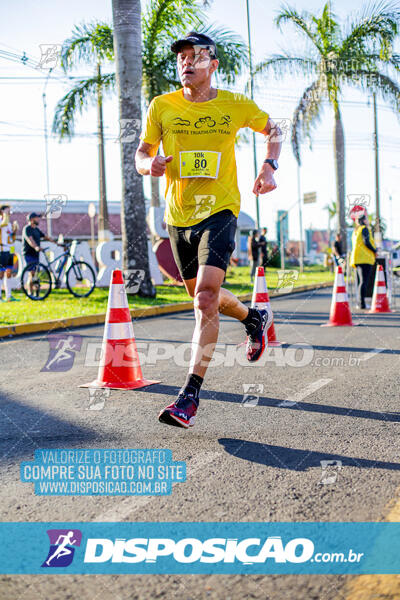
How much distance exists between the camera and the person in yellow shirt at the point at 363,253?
11.2 meters

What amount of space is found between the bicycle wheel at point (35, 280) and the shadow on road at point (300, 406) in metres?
8.39

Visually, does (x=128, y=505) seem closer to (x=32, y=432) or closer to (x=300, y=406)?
(x=32, y=432)

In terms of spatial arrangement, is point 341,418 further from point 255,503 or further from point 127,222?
point 127,222

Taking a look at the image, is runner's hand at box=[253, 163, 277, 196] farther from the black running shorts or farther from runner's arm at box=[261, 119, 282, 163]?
the black running shorts

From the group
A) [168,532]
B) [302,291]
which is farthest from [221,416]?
Result: [302,291]

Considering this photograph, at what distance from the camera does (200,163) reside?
3.79 meters

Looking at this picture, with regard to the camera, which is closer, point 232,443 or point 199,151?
point 232,443

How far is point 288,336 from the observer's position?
7.94m

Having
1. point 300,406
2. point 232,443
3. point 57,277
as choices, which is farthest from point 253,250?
point 232,443

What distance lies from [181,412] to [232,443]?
31 centimetres

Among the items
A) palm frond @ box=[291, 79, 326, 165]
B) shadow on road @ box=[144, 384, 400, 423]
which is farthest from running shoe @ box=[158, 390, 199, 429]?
palm frond @ box=[291, 79, 326, 165]

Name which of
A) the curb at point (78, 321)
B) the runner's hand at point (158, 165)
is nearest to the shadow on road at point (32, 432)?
the runner's hand at point (158, 165)

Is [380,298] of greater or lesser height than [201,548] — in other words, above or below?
above

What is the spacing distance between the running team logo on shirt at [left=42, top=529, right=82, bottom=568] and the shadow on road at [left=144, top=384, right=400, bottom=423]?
203 centimetres
